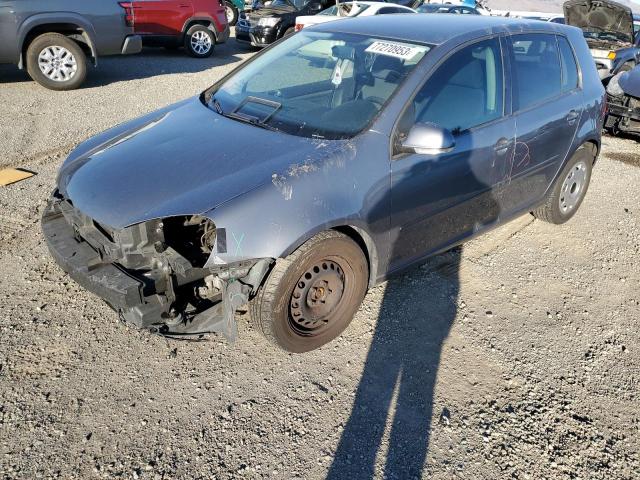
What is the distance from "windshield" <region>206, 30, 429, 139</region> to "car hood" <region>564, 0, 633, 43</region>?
9233mm

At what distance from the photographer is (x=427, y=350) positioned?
3148 mm

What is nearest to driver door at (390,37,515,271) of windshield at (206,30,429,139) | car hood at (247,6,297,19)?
windshield at (206,30,429,139)

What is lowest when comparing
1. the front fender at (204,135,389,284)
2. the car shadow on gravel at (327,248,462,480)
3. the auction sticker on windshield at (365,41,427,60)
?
the car shadow on gravel at (327,248,462,480)

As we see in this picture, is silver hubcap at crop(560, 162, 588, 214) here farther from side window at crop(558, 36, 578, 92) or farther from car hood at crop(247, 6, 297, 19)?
car hood at crop(247, 6, 297, 19)

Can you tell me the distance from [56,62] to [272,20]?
6025 millimetres

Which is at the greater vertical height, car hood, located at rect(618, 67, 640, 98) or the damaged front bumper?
car hood, located at rect(618, 67, 640, 98)

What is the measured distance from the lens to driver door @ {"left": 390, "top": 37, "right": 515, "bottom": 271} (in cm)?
303

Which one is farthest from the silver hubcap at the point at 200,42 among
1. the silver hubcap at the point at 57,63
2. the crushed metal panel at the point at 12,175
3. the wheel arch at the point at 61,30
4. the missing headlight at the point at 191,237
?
the missing headlight at the point at 191,237

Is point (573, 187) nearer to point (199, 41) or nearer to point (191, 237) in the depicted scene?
point (191, 237)

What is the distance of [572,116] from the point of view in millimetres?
4098

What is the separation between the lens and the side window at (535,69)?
3639 millimetres

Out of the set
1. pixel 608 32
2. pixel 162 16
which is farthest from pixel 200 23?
pixel 608 32

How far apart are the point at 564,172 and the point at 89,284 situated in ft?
12.3

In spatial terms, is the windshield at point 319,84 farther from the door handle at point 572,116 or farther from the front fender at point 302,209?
the door handle at point 572,116
